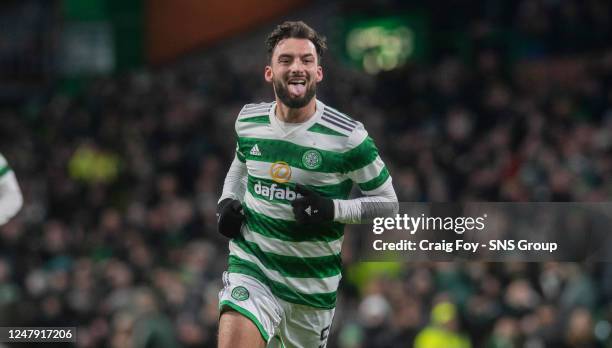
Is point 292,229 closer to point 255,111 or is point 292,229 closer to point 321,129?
point 321,129

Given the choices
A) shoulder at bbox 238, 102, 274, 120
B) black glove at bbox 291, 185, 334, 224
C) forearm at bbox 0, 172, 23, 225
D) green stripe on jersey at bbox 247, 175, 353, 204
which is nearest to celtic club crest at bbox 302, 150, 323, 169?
green stripe on jersey at bbox 247, 175, 353, 204

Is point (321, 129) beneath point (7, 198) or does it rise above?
above

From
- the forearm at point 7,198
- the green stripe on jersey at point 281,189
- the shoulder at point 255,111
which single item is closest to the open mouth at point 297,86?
the shoulder at point 255,111

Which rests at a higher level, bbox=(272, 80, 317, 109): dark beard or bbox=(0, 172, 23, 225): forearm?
bbox=(272, 80, 317, 109): dark beard

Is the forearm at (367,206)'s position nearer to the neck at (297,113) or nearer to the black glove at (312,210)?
the black glove at (312,210)

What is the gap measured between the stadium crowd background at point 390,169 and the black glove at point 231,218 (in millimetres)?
4135

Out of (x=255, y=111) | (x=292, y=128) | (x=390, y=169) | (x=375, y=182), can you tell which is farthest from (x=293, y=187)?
(x=390, y=169)

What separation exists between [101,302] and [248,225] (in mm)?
6630

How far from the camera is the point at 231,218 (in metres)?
5.46

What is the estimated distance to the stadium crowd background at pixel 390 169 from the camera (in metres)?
9.78

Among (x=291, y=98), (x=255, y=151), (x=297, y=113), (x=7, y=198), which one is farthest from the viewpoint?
(x=7, y=198)

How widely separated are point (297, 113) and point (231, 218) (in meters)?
0.67

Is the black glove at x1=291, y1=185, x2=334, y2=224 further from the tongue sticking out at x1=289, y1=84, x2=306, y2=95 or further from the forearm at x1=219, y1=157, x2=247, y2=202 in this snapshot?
the forearm at x1=219, y1=157, x2=247, y2=202

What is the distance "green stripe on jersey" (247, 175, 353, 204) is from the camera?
5.34 meters
